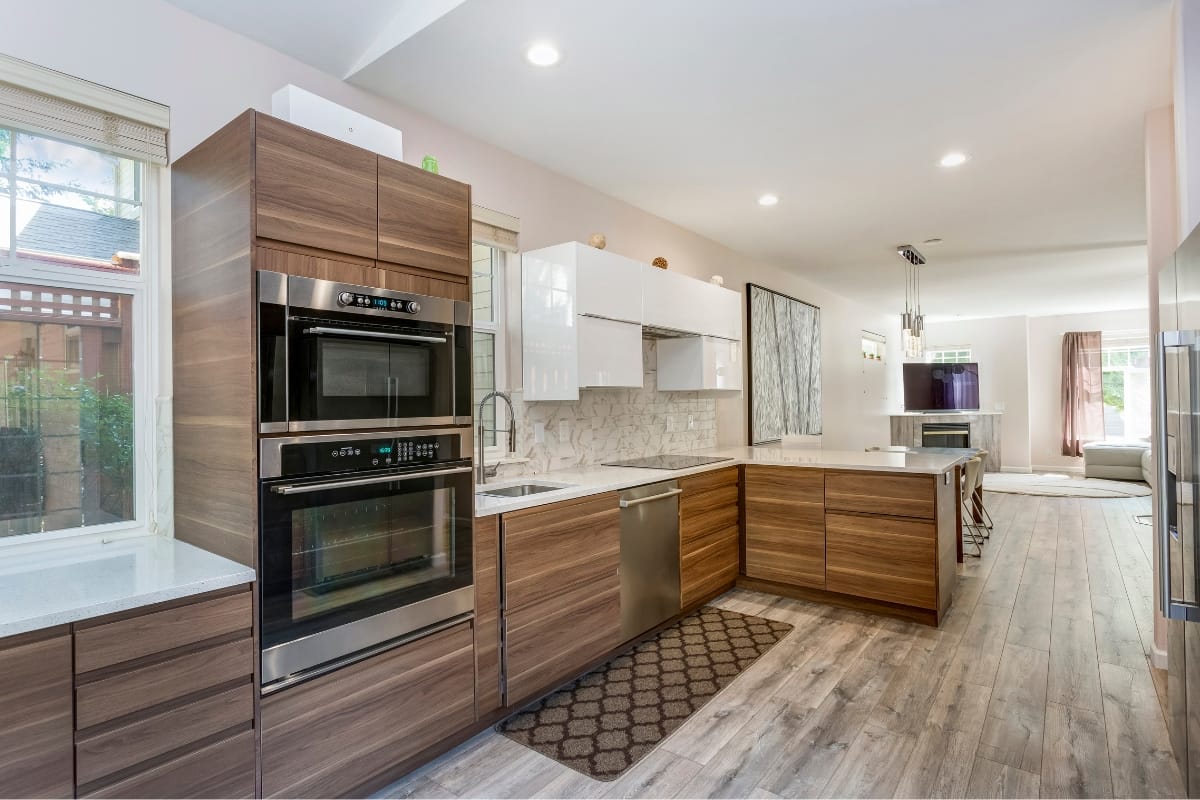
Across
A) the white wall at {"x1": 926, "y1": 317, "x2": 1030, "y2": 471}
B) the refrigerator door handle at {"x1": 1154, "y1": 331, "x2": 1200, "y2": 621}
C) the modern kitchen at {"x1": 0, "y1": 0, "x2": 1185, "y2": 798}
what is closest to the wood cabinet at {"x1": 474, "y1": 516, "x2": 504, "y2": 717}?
the modern kitchen at {"x1": 0, "y1": 0, "x2": 1185, "y2": 798}

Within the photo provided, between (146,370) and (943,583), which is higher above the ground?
(146,370)

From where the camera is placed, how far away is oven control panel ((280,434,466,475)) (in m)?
1.77

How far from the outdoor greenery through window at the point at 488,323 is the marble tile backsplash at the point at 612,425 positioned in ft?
0.48

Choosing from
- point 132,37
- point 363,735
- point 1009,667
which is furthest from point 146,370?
point 1009,667

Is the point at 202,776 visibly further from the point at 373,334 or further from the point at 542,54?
the point at 542,54

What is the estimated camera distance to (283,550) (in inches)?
68.1

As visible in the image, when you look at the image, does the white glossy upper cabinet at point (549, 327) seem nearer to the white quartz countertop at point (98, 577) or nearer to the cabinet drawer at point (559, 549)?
the cabinet drawer at point (559, 549)

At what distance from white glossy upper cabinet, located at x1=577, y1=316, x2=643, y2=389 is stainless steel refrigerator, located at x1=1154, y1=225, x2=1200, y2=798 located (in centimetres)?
225

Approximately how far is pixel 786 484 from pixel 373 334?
2828 millimetres

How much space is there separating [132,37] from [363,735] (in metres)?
2.35

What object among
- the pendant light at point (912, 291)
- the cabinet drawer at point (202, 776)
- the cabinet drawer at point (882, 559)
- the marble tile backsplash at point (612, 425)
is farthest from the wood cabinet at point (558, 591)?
the pendant light at point (912, 291)

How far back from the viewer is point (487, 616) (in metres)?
2.31

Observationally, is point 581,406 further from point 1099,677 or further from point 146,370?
point 1099,677

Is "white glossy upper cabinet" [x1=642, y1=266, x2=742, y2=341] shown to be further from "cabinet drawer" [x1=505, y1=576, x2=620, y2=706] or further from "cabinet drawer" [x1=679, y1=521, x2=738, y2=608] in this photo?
"cabinet drawer" [x1=505, y1=576, x2=620, y2=706]
